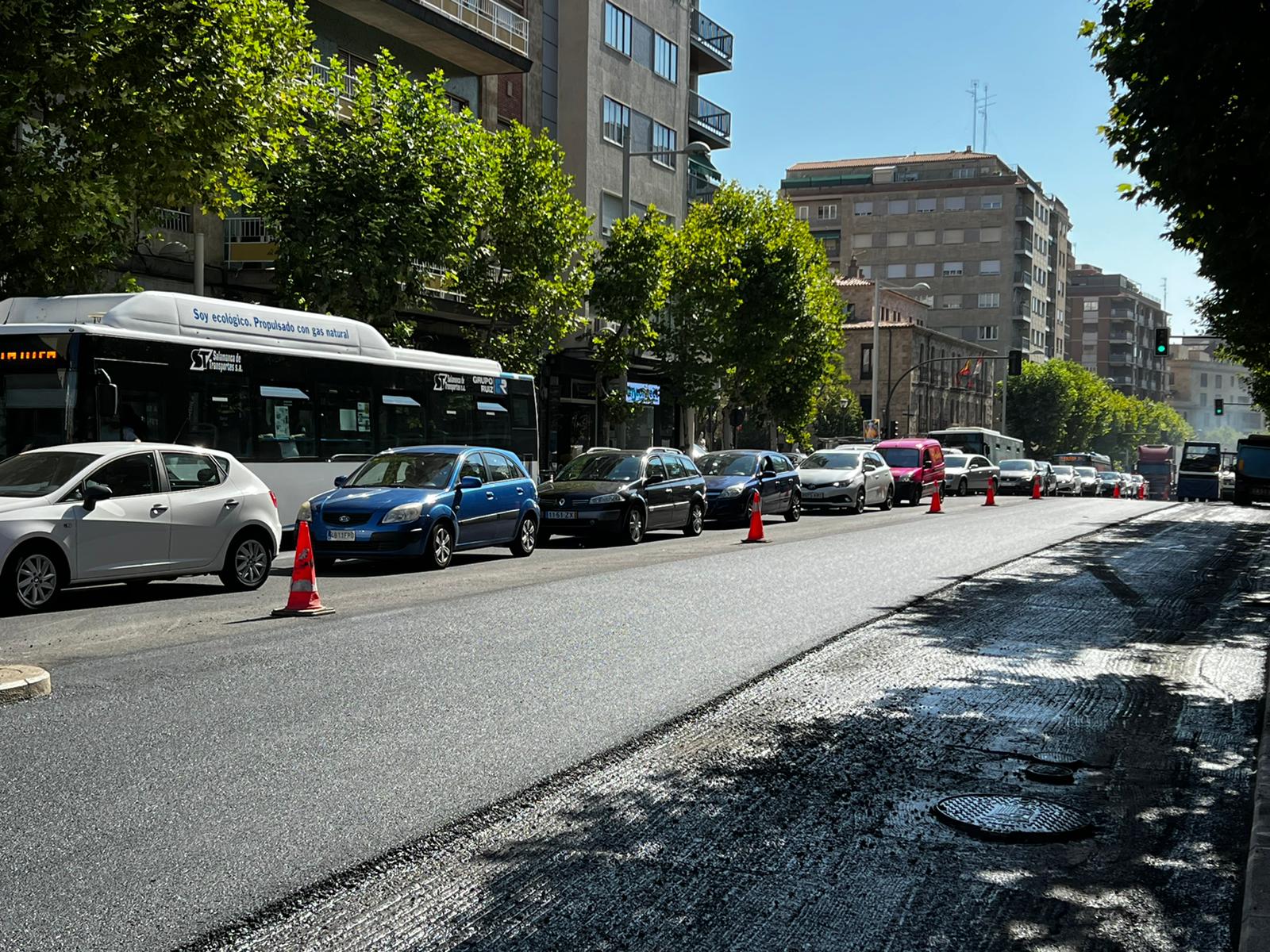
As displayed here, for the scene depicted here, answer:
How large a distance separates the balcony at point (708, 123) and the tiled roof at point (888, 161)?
67427 mm

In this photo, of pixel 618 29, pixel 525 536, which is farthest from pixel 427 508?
pixel 618 29

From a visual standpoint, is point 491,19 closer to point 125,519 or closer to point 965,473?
point 965,473

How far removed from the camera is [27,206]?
50.6 feet

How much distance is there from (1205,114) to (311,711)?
6.66 metres

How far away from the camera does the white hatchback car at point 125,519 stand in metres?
10.6

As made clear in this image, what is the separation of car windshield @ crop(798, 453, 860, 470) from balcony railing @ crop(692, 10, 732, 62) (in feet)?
75.5

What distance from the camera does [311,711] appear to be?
6.73 m

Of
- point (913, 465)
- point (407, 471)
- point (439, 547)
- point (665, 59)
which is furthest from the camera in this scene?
point (665, 59)

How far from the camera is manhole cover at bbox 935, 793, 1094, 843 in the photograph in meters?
4.85

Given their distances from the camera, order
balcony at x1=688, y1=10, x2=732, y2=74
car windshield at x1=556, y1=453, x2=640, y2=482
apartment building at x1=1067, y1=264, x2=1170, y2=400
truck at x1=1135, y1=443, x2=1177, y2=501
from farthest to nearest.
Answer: apartment building at x1=1067, y1=264, x2=1170, y2=400 < truck at x1=1135, y1=443, x2=1177, y2=501 < balcony at x1=688, y1=10, x2=732, y2=74 < car windshield at x1=556, y1=453, x2=640, y2=482

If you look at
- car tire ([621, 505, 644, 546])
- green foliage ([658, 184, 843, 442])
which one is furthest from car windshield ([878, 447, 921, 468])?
car tire ([621, 505, 644, 546])

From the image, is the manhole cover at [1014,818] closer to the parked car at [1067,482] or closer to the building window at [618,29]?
the building window at [618,29]

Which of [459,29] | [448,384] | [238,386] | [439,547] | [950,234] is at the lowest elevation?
[439,547]

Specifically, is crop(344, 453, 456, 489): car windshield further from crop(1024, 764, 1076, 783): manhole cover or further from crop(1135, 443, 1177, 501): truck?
crop(1135, 443, 1177, 501): truck
